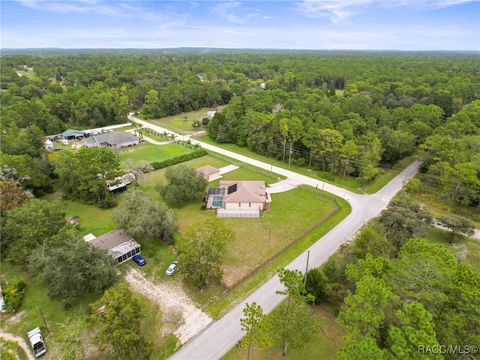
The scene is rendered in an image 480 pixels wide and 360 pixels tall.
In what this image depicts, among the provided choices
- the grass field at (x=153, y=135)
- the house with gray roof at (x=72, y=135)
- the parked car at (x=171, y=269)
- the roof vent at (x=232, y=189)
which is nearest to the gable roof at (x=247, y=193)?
the roof vent at (x=232, y=189)

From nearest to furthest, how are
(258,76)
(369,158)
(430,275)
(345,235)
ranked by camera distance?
1. (430,275)
2. (345,235)
3. (369,158)
4. (258,76)

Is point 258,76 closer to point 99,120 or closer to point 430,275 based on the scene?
point 99,120

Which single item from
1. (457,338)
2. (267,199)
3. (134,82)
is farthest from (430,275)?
(134,82)

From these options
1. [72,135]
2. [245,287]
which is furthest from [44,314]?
[72,135]

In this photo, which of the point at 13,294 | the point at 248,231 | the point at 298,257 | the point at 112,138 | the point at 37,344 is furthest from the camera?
the point at 112,138

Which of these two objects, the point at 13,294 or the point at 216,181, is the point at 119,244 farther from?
the point at 216,181

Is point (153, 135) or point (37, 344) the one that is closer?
point (37, 344)

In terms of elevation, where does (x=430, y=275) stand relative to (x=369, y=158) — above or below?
above
